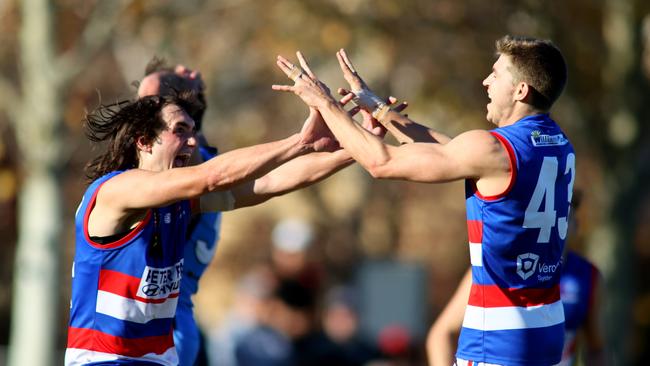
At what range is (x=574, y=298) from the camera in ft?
24.7

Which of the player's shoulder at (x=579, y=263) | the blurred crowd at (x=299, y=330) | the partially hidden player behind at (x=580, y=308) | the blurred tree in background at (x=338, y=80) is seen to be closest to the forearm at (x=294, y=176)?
the partially hidden player behind at (x=580, y=308)

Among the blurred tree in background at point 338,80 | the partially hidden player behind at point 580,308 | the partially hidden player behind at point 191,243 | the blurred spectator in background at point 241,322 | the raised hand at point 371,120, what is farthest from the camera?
the blurred tree in background at point 338,80

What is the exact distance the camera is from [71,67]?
13.3 meters

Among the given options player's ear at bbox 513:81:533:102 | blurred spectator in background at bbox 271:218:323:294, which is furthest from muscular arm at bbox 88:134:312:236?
blurred spectator in background at bbox 271:218:323:294

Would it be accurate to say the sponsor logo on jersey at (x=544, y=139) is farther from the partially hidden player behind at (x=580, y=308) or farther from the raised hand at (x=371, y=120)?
the partially hidden player behind at (x=580, y=308)

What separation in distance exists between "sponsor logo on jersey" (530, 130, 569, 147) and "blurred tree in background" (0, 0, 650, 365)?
782 cm

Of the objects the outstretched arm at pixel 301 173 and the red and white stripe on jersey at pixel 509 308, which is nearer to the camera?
the red and white stripe on jersey at pixel 509 308

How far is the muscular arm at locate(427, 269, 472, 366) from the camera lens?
6262mm

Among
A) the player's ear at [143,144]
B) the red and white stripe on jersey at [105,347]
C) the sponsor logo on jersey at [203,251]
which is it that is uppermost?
the player's ear at [143,144]

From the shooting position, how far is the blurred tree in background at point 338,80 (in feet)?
43.8

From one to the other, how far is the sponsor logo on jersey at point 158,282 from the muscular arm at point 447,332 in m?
1.54

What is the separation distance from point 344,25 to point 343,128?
29.8 ft

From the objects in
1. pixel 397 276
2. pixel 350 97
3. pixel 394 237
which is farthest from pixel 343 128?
pixel 394 237

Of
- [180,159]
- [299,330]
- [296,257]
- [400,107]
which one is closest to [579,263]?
[400,107]
